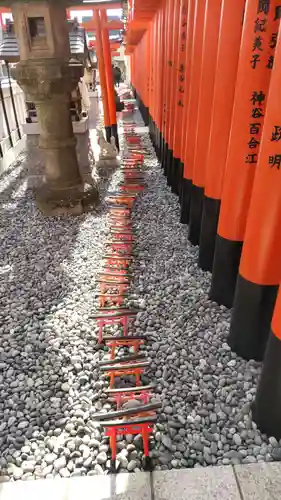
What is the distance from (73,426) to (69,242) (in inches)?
123

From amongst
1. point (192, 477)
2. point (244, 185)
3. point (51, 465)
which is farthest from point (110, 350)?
point (244, 185)

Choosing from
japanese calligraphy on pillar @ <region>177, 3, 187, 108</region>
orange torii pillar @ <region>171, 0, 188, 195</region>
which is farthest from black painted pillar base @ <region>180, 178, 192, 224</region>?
japanese calligraphy on pillar @ <region>177, 3, 187, 108</region>

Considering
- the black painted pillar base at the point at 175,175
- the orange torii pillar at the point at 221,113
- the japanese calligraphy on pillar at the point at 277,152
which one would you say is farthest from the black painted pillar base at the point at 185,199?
the japanese calligraphy on pillar at the point at 277,152

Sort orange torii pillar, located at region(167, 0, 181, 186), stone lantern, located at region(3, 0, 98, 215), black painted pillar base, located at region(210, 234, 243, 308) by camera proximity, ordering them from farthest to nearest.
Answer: orange torii pillar, located at region(167, 0, 181, 186), stone lantern, located at region(3, 0, 98, 215), black painted pillar base, located at region(210, 234, 243, 308)

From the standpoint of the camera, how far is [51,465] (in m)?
2.26

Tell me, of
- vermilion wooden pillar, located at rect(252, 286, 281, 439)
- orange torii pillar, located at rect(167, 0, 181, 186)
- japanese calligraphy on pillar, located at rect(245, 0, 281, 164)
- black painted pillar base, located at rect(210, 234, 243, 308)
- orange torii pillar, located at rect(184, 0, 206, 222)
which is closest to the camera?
vermilion wooden pillar, located at rect(252, 286, 281, 439)

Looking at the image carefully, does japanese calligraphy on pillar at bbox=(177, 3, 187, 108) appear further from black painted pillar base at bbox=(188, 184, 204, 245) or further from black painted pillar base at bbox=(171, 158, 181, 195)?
black painted pillar base at bbox=(188, 184, 204, 245)

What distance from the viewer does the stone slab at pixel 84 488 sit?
2072mm

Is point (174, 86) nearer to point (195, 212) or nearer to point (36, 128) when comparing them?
point (195, 212)

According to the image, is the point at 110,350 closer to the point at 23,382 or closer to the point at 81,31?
the point at 23,382

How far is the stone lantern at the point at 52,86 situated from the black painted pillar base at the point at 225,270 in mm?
3295

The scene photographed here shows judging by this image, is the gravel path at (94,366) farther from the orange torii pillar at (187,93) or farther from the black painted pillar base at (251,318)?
the orange torii pillar at (187,93)

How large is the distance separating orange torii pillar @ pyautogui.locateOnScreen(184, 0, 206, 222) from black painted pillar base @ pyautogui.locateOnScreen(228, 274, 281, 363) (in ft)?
8.17

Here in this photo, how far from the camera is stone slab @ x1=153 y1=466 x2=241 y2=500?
2.05m
